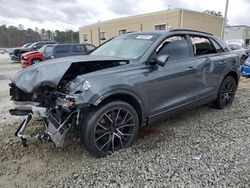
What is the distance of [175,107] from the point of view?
13.5ft

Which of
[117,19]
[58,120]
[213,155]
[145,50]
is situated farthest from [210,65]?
[117,19]

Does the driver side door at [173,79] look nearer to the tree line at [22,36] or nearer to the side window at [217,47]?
the side window at [217,47]

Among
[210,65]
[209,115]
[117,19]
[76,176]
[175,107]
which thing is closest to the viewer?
[76,176]

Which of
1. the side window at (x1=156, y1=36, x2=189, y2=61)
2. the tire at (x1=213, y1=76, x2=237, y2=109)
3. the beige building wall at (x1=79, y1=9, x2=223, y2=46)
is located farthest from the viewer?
the beige building wall at (x1=79, y1=9, x2=223, y2=46)

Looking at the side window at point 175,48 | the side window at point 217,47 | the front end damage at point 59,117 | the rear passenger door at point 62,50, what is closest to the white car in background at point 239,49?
the side window at point 217,47

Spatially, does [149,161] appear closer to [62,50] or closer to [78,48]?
[62,50]

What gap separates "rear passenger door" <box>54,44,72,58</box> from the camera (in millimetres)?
13520

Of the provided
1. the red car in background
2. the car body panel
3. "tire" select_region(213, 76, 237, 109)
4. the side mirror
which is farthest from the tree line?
the side mirror

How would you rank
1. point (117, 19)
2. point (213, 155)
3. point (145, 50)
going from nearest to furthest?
point (213, 155), point (145, 50), point (117, 19)

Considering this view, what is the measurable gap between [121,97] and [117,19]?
114ft

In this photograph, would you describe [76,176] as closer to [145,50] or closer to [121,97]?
[121,97]

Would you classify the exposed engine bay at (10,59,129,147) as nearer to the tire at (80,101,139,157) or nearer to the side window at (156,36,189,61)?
the tire at (80,101,139,157)

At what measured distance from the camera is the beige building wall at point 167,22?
27156 millimetres

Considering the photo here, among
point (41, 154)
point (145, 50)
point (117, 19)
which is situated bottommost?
point (41, 154)
